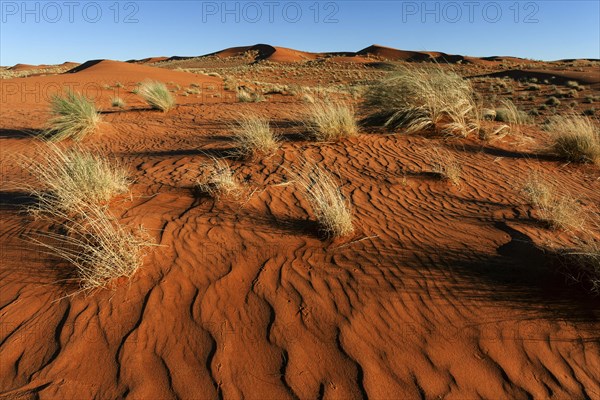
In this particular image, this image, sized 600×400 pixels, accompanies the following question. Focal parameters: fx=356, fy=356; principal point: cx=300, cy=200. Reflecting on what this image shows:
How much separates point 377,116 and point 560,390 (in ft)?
25.4

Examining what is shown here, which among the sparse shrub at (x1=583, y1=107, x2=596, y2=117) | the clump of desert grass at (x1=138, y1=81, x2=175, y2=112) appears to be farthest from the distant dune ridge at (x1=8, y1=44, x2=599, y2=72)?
the clump of desert grass at (x1=138, y1=81, x2=175, y2=112)

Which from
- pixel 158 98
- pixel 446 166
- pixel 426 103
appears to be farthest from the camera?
pixel 158 98

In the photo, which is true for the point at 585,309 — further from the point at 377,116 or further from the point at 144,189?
the point at 377,116

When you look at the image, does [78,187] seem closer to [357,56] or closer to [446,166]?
[446,166]

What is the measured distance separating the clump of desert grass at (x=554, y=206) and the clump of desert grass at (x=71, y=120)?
33.3 ft

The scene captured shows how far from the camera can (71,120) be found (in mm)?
9539

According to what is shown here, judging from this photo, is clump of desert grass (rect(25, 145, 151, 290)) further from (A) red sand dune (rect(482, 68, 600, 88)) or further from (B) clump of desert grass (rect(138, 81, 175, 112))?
(A) red sand dune (rect(482, 68, 600, 88))

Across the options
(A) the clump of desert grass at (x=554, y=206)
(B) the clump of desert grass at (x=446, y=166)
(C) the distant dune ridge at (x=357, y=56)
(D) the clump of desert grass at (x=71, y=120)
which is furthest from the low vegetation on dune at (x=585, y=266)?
(C) the distant dune ridge at (x=357, y=56)

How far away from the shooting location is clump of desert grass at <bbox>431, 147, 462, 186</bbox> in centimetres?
591

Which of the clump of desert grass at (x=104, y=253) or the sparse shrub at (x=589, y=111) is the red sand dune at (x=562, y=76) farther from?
the clump of desert grass at (x=104, y=253)

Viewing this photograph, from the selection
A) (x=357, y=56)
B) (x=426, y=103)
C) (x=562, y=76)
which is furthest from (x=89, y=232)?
(x=357, y=56)

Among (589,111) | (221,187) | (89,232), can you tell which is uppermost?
(589,111)

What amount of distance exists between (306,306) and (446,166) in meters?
4.14

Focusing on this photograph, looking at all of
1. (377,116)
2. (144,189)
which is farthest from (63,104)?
(377,116)
